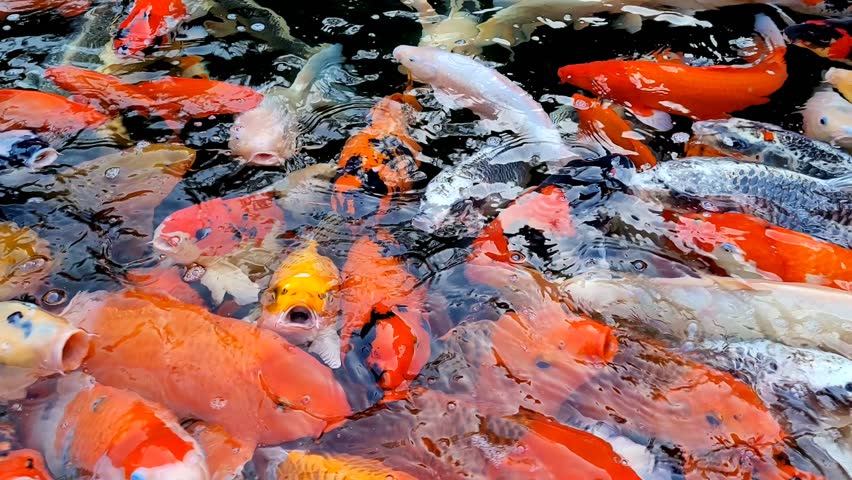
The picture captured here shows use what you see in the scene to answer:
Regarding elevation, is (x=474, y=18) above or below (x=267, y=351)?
above

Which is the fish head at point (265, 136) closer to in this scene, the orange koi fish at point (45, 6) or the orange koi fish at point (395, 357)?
the orange koi fish at point (395, 357)

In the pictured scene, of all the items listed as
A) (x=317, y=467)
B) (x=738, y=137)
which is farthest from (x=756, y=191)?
(x=317, y=467)

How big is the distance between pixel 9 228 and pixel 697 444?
3.04m

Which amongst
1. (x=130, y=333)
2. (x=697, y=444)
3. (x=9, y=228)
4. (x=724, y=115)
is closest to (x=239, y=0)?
(x=9, y=228)

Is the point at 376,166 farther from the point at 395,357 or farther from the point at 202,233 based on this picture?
the point at 395,357

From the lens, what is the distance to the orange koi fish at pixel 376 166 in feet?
10.3

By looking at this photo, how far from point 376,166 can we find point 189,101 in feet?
3.93

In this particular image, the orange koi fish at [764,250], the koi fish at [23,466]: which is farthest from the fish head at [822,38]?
the koi fish at [23,466]

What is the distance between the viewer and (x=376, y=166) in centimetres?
321

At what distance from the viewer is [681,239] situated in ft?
9.82

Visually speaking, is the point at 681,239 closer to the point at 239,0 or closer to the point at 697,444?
the point at 697,444

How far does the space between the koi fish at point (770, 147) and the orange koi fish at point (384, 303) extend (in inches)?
72.3

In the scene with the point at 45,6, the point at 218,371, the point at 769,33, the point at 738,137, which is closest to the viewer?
the point at 218,371

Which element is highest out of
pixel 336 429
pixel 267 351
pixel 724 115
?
pixel 724 115
